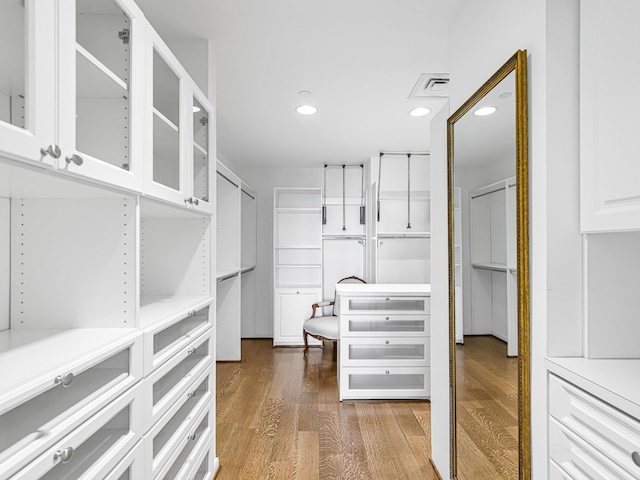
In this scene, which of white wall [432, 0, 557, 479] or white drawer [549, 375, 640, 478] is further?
white wall [432, 0, 557, 479]

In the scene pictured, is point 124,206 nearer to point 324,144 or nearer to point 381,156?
point 324,144

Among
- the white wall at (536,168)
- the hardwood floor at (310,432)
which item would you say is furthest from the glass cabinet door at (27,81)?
the hardwood floor at (310,432)

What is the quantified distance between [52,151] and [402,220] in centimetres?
421

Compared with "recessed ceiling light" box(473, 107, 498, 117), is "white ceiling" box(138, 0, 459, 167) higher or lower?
higher

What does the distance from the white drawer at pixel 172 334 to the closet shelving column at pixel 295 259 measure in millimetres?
2907

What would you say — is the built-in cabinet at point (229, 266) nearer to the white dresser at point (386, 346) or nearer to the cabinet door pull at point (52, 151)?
the white dresser at point (386, 346)

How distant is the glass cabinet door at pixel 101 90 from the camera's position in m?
0.89

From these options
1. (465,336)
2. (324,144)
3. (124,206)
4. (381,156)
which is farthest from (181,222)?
(381,156)

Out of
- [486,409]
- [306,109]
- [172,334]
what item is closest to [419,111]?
[306,109]

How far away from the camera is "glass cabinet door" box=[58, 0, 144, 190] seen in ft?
2.92

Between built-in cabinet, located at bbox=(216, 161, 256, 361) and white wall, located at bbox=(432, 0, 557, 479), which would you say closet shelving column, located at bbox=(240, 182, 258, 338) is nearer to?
built-in cabinet, located at bbox=(216, 161, 256, 361)

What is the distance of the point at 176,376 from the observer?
1.63 metres

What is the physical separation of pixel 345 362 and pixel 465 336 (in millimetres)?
1646

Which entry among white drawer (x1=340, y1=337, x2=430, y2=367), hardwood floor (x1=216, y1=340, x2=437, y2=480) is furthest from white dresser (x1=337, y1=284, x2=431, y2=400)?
hardwood floor (x1=216, y1=340, x2=437, y2=480)
